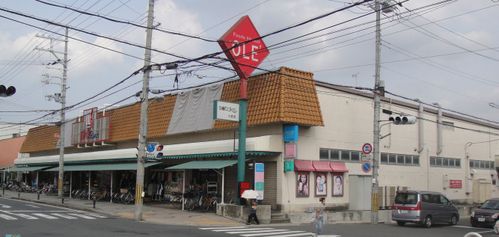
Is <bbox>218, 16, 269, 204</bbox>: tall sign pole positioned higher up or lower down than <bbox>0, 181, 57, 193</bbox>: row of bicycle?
higher up

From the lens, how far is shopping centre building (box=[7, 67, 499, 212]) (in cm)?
2808

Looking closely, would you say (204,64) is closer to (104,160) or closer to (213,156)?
(213,156)

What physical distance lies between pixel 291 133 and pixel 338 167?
4517mm

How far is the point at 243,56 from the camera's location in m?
27.9

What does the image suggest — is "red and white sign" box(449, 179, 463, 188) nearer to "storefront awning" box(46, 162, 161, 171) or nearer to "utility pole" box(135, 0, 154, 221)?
"storefront awning" box(46, 162, 161, 171)

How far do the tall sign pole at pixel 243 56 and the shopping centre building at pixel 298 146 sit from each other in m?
0.84

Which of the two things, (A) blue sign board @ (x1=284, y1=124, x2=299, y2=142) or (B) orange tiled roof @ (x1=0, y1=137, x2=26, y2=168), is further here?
(B) orange tiled roof @ (x1=0, y1=137, x2=26, y2=168)

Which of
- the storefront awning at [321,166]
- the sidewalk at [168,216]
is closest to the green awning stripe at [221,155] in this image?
the storefront awning at [321,166]

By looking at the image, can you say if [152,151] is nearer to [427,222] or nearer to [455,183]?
[427,222]

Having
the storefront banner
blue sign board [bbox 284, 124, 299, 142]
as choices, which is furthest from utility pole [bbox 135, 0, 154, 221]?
blue sign board [bbox 284, 124, 299, 142]

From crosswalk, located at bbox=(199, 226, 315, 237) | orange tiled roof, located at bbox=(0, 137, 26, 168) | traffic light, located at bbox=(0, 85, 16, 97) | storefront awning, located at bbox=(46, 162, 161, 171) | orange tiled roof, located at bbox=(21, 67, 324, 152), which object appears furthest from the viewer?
orange tiled roof, located at bbox=(0, 137, 26, 168)

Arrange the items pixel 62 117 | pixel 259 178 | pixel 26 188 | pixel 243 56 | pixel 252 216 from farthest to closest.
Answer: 1. pixel 26 188
2. pixel 62 117
3. pixel 243 56
4. pixel 259 178
5. pixel 252 216

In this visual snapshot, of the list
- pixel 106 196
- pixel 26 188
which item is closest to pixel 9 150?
pixel 26 188

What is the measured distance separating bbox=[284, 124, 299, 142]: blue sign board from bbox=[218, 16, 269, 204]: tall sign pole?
2.18 m
